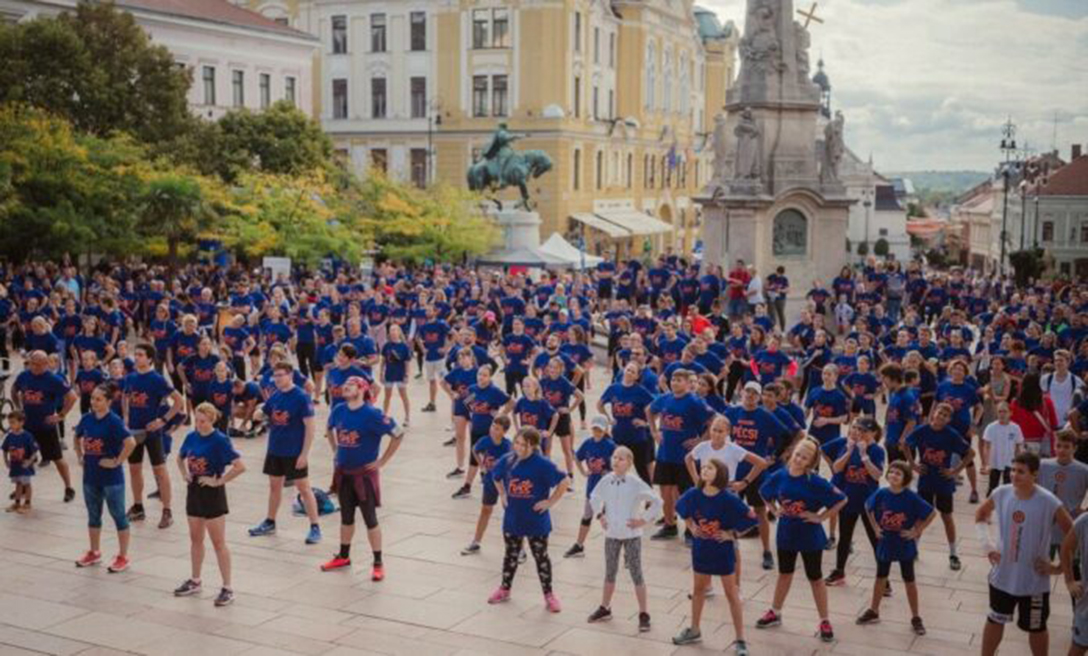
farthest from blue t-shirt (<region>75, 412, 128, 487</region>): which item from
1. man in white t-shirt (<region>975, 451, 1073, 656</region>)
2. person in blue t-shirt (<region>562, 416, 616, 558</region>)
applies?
man in white t-shirt (<region>975, 451, 1073, 656</region>)

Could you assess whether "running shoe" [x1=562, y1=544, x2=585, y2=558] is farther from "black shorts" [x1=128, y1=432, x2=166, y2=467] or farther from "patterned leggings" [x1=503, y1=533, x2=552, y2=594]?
"black shorts" [x1=128, y1=432, x2=166, y2=467]

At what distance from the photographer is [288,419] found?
1263 centimetres

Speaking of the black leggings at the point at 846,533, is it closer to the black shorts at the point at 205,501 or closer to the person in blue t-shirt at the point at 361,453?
the person in blue t-shirt at the point at 361,453

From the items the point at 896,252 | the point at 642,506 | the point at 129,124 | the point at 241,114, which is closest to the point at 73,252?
the point at 129,124

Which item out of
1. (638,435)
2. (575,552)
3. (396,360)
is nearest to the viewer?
(575,552)

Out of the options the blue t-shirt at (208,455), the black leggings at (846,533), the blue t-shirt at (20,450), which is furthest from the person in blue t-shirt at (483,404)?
the blue t-shirt at (20,450)

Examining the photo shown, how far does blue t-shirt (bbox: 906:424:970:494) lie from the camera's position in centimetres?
1207

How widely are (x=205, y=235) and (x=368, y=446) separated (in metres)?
27.0

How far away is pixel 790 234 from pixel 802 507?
19.9 m

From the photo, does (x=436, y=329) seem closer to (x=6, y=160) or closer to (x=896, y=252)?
(x=6, y=160)

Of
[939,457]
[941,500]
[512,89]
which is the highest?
[512,89]

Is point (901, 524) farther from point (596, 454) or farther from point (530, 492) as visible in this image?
point (530, 492)

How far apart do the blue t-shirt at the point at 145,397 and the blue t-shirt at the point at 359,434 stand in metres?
2.74

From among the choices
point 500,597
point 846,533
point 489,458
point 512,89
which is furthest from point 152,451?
point 512,89
